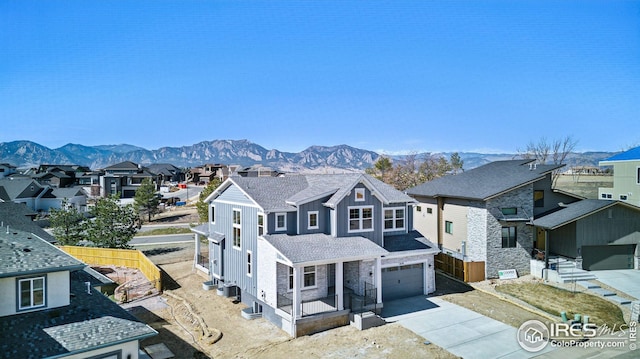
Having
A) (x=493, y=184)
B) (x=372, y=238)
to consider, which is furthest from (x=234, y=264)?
(x=493, y=184)

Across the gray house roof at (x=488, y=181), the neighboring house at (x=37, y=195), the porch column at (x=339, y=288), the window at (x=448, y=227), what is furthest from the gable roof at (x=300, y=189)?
the neighboring house at (x=37, y=195)

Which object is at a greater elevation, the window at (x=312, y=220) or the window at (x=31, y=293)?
the window at (x=312, y=220)

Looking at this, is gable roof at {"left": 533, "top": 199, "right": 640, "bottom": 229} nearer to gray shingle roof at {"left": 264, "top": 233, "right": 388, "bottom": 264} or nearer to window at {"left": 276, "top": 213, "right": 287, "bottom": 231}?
gray shingle roof at {"left": 264, "top": 233, "right": 388, "bottom": 264}

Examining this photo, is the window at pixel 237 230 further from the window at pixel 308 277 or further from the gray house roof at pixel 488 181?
the gray house roof at pixel 488 181

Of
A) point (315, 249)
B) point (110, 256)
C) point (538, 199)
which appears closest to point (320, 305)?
point (315, 249)

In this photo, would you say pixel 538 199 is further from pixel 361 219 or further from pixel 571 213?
pixel 361 219

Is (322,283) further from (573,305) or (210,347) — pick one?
(573,305)

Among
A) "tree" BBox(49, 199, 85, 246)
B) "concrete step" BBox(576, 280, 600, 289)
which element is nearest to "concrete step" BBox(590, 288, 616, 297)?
"concrete step" BBox(576, 280, 600, 289)
